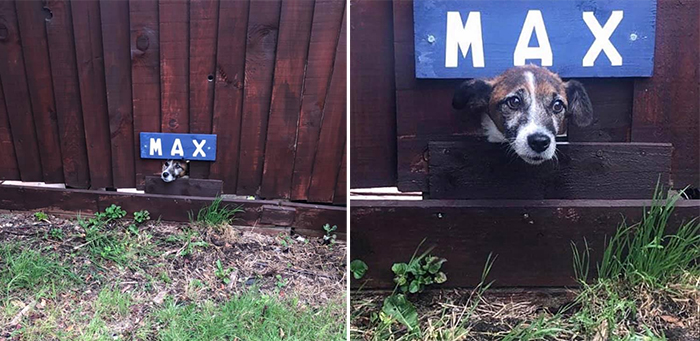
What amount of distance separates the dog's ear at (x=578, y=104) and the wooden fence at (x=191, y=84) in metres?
1.19

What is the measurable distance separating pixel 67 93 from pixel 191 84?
2.13 ft

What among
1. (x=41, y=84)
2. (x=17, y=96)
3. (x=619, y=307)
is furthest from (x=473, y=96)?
(x=17, y=96)

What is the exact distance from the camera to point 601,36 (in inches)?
61.2

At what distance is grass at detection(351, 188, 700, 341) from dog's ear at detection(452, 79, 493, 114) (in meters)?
0.53

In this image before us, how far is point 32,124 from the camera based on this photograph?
2.87m

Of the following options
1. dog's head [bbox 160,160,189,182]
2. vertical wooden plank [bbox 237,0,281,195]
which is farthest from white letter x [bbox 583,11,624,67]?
dog's head [bbox 160,160,189,182]

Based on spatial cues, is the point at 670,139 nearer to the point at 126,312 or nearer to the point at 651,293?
the point at 651,293

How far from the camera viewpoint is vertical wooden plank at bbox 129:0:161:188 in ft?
8.65

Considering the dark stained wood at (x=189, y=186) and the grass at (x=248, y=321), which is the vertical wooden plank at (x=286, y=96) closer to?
the dark stained wood at (x=189, y=186)

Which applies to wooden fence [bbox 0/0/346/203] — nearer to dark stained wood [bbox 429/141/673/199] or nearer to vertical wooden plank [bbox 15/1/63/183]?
vertical wooden plank [bbox 15/1/63/183]

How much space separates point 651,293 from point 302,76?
1.66m

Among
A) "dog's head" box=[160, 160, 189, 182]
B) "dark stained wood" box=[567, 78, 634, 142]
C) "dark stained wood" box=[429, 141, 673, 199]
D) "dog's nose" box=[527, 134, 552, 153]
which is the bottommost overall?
"dog's head" box=[160, 160, 189, 182]

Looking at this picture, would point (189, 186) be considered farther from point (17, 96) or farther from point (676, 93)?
point (676, 93)

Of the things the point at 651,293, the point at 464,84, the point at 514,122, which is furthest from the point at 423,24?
the point at 651,293
